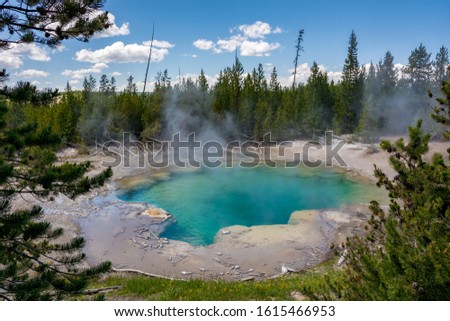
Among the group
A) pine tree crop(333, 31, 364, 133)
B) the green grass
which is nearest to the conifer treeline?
pine tree crop(333, 31, 364, 133)

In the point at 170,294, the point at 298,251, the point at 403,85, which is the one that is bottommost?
the point at 298,251

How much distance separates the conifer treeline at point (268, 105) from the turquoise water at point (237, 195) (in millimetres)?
14820

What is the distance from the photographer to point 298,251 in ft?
58.7

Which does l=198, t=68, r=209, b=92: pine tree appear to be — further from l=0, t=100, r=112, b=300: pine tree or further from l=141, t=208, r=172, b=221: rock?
l=0, t=100, r=112, b=300: pine tree

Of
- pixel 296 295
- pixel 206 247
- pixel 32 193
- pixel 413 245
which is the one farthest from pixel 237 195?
pixel 413 245

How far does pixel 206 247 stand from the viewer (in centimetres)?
1894

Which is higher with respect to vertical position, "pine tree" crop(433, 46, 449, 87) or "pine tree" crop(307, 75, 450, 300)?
"pine tree" crop(433, 46, 449, 87)

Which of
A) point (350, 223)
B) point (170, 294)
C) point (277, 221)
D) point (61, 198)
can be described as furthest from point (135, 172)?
point (170, 294)

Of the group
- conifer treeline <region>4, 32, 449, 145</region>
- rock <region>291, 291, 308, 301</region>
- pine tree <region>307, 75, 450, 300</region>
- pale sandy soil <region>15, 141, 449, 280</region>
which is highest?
conifer treeline <region>4, 32, 449, 145</region>

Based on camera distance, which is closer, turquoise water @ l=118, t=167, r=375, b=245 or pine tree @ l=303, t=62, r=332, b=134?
turquoise water @ l=118, t=167, r=375, b=245

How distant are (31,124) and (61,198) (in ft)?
66.0

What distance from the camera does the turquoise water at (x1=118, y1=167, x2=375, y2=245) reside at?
2377 cm

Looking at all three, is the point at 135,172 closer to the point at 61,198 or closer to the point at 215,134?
the point at 61,198

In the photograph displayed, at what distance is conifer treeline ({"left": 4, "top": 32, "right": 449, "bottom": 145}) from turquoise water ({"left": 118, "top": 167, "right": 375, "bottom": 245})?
14.8 m
